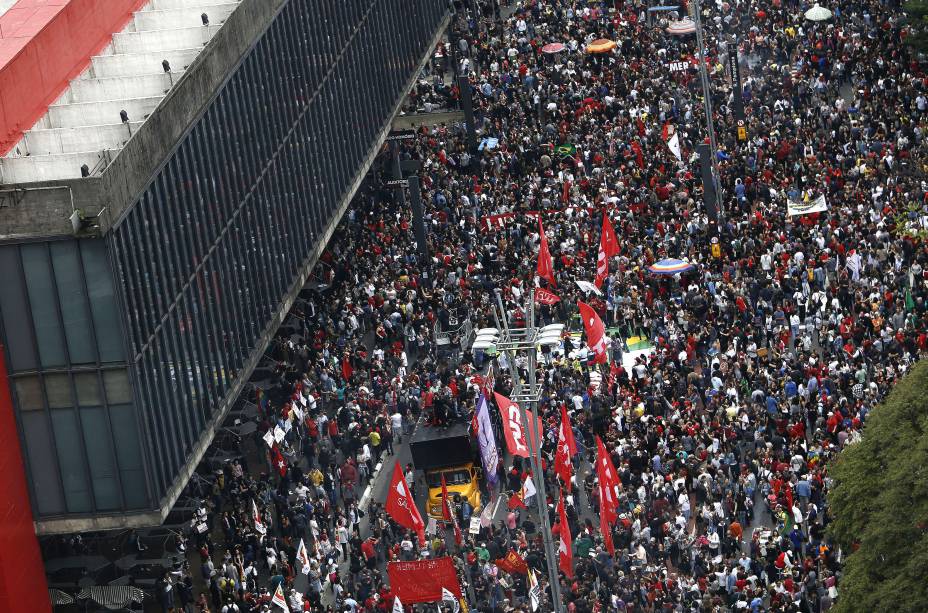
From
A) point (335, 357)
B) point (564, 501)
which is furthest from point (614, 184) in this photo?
point (564, 501)

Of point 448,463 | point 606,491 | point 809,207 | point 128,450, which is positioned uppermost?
point 128,450

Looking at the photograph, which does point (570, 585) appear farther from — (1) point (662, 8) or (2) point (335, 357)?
(1) point (662, 8)

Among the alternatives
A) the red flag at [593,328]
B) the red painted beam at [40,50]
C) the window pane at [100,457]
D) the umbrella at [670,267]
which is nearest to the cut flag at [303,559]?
the window pane at [100,457]

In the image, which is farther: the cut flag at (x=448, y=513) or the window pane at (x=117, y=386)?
the cut flag at (x=448, y=513)

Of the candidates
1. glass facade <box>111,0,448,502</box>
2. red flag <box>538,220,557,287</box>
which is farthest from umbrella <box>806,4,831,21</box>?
red flag <box>538,220,557,287</box>

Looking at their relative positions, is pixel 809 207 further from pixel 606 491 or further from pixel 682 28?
pixel 606 491

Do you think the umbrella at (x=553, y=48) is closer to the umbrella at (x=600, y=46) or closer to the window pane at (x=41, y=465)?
the umbrella at (x=600, y=46)

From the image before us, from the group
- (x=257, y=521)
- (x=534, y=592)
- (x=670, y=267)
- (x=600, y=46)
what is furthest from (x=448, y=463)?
(x=600, y=46)
